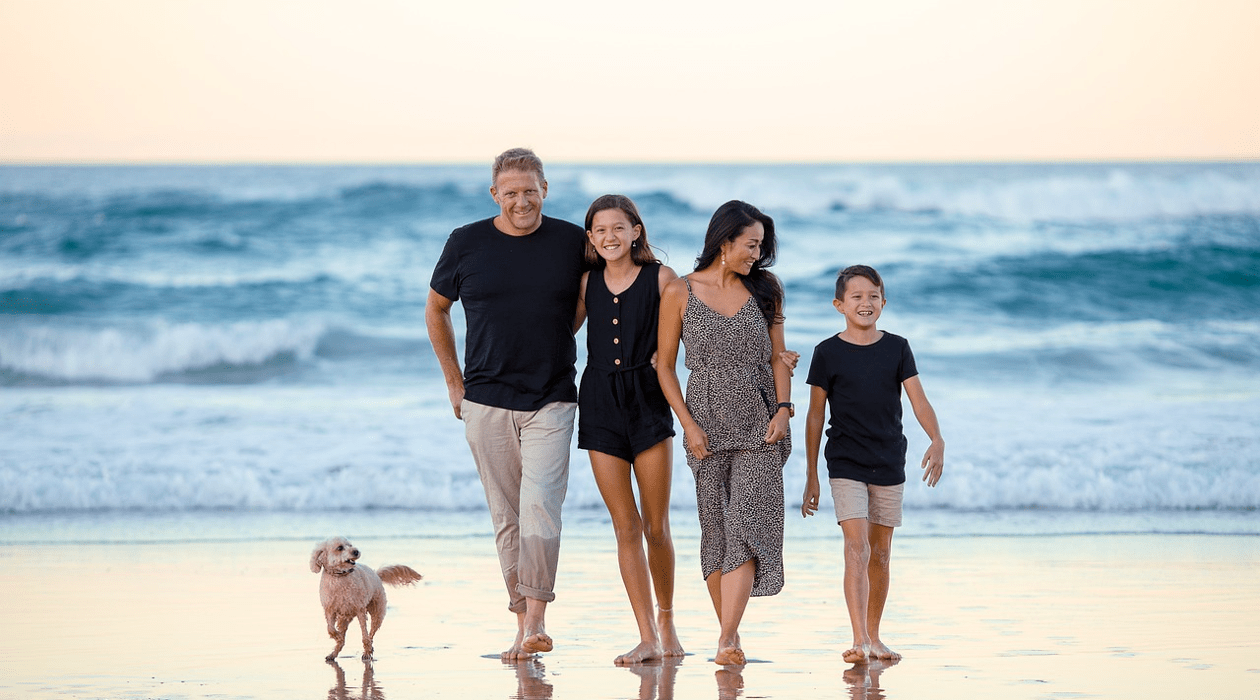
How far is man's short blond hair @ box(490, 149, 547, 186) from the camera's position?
459cm

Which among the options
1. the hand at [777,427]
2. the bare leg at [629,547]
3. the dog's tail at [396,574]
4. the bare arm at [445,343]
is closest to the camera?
the hand at [777,427]

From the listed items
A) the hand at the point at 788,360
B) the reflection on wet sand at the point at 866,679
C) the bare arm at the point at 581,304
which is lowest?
the reflection on wet sand at the point at 866,679

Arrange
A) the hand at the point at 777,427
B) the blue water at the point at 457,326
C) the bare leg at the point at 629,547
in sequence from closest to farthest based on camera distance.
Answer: the hand at the point at 777,427 < the bare leg at the point at 629,547 < the blue water at the point at 457,326

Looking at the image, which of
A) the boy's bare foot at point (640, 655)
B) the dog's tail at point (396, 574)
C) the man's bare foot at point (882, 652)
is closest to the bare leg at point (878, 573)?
the man's bare foot at point (882, 652)

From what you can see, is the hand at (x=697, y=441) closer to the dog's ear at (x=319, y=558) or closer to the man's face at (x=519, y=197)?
the man's face at (x=519, y=197)

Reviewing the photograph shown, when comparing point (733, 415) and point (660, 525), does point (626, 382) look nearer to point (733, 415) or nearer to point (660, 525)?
point (733, 415)

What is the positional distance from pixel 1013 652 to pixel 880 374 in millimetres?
1173

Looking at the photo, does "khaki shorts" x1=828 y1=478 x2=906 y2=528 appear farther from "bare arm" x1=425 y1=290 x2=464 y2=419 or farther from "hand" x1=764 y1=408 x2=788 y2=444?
"bare arm" x1=425 y1=290 x2=464 y2=419

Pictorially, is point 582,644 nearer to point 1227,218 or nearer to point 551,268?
point 551,268

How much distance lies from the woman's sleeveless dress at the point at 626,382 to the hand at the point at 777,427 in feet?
1.16

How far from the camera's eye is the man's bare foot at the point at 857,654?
4492 millimetres

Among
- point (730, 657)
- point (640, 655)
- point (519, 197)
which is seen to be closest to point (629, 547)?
point (640, 655)

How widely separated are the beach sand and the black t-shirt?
103cm

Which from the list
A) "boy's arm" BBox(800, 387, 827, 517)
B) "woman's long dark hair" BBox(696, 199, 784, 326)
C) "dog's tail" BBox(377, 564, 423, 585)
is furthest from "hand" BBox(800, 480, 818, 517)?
"dog's tail" BBox(377, 564, 423, 585)
